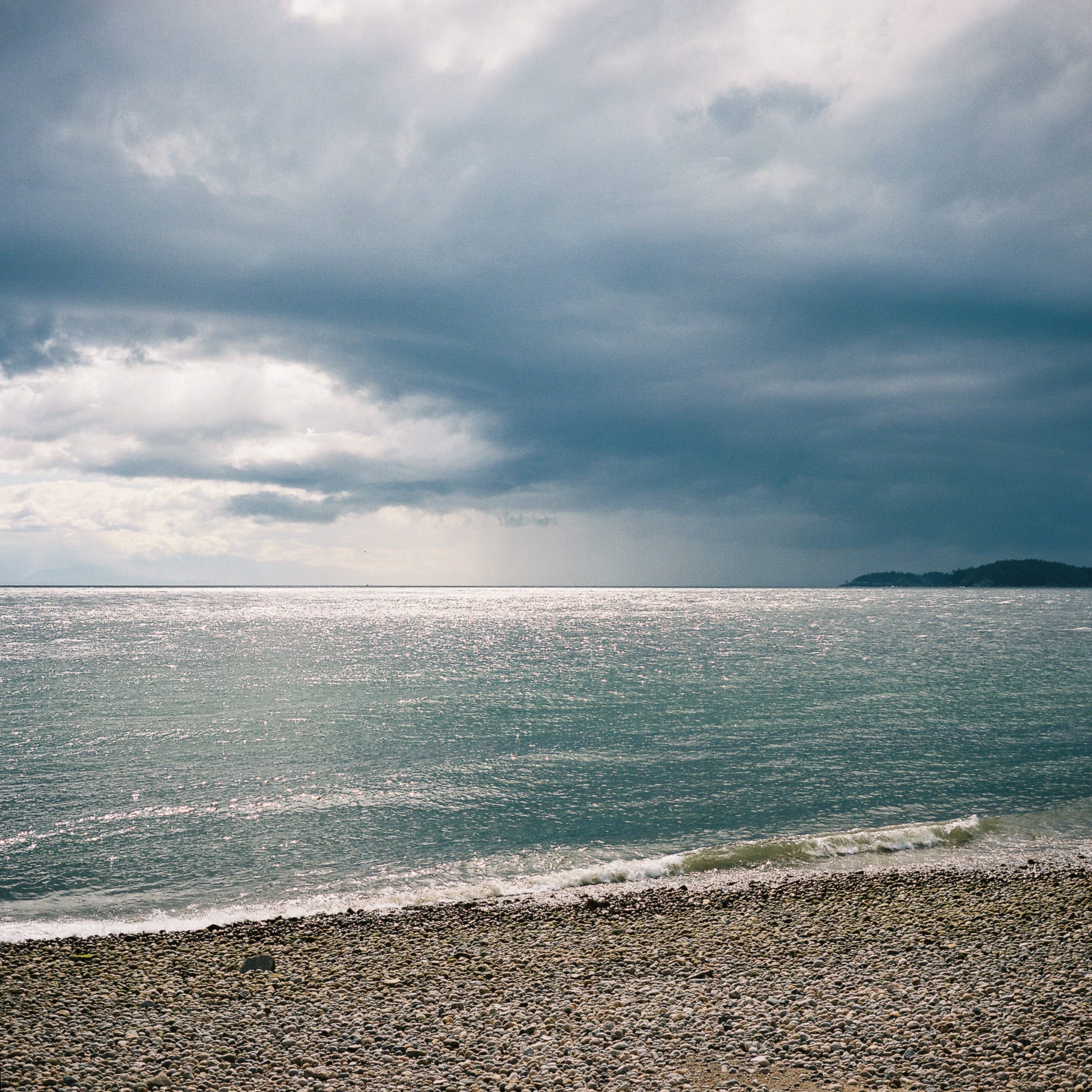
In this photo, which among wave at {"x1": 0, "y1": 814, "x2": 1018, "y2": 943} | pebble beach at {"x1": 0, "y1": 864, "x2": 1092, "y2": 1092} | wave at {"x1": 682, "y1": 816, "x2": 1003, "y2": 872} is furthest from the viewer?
wave at {"x1": 682, "y1": 816, "x2": 1003, "y2": 872}

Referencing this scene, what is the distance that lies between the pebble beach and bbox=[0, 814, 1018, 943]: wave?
4.35 ft

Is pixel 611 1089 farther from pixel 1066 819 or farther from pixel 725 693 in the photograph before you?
pixel 725 693

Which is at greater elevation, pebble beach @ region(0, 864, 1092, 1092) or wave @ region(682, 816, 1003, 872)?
pebble beach @ region(0, 864, 1092, 1092)

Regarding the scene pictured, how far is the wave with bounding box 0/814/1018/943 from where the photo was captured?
1603cm

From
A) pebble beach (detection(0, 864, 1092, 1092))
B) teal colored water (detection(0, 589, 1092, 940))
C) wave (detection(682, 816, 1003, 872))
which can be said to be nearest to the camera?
pebble beach (detection(0, 864, 1092, 1092))

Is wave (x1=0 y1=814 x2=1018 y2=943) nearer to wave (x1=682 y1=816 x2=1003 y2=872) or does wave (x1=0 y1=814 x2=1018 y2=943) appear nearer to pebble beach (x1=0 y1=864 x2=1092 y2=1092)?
wave (x1=682 y1=816 x2=1003 y2=872)

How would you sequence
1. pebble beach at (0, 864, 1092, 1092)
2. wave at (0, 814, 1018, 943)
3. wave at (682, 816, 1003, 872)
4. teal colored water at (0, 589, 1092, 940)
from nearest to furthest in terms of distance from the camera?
1. pebble beach at (0, 864, 1092, 1092)
2. wave at (0, 814, 1018, 943)
3. teal colored water at (0, 589, 1092, 940)
4. wave at (682, 816, 1003, 872)

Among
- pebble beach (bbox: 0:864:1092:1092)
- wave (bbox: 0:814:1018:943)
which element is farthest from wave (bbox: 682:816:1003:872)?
pebble beach (bbox: 0:864:1092:1092)

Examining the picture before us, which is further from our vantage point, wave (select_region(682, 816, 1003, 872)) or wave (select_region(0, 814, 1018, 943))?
wave (select_region(682, 816, 1003, 872))

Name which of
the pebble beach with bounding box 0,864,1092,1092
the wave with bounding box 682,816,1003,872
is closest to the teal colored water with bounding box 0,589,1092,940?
the wave with bounding box 682,816,1003,872

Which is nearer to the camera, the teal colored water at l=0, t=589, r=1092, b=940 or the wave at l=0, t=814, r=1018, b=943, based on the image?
the wave at l=0, t=814, r=1018, b=943

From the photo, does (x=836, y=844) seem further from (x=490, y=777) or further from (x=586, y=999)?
(x=490, y=777)

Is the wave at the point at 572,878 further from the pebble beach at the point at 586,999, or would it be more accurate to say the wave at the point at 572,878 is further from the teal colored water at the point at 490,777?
the pebble beach at the point at 586,999

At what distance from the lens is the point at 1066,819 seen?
23266 mm
